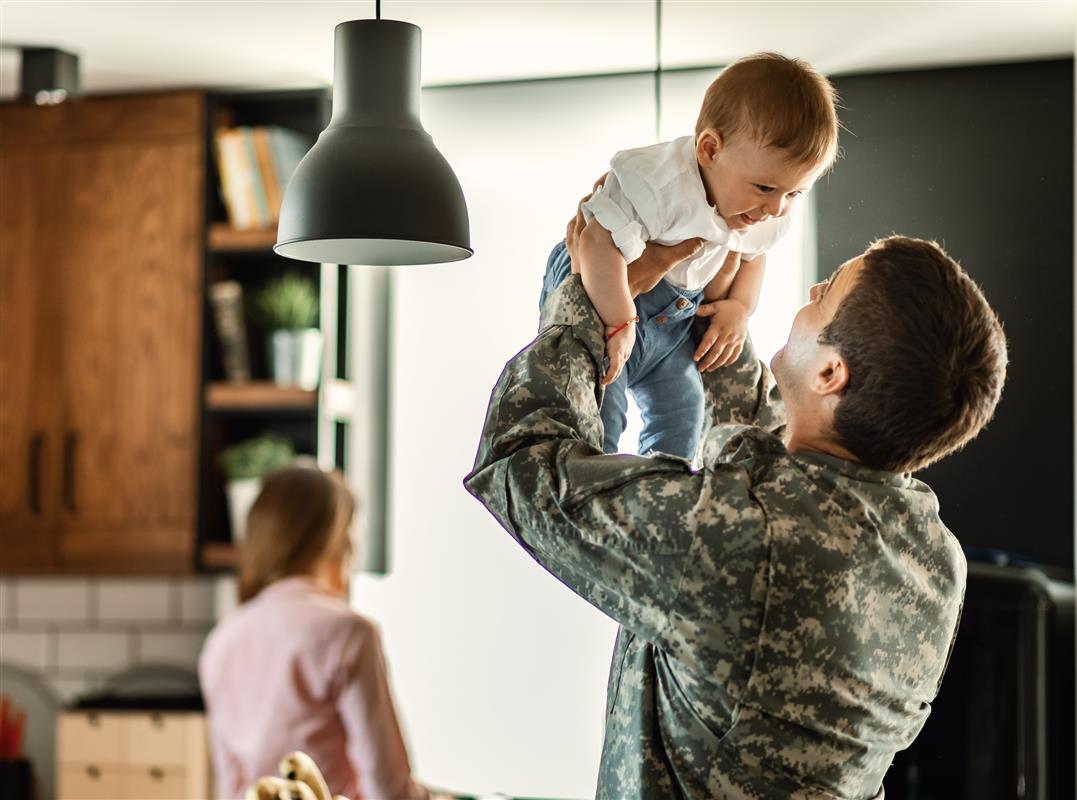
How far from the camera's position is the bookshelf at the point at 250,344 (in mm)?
2824

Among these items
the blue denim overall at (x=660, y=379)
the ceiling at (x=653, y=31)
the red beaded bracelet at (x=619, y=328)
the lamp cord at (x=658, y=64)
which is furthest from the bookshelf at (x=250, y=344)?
the red beaded bracelet at (x=619, y=328)

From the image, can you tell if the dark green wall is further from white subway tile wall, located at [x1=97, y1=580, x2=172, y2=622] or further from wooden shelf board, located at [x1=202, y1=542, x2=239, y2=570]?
white subway tile wall, located at [x1=97, y1=580, x2=172, y2=622]

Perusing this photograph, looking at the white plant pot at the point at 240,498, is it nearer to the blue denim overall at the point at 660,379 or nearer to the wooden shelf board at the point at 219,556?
the wooden shelf board at the point at 219,556

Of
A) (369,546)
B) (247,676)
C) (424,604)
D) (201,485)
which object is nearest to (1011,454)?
(424,604)

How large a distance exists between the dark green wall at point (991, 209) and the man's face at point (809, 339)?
7.5 inches

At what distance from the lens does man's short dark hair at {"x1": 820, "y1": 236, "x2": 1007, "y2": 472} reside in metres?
1.03

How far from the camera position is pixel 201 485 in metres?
2.90

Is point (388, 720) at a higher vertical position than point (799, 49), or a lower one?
lower

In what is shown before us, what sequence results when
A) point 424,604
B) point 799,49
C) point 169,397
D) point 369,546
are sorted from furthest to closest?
point 169,397, point 369,546, point 424,604, point 799,49

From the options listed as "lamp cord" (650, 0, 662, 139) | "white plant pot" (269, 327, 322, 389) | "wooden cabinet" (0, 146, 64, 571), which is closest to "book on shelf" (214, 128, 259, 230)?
"white plant pot" (269, 327, 322, 389)

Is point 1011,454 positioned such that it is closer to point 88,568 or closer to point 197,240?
point 197,240

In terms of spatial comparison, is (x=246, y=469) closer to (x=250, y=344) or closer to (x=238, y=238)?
(x=250, y=344)

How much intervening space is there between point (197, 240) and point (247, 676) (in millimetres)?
1140

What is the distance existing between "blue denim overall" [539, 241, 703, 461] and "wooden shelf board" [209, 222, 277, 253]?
5.38ft
